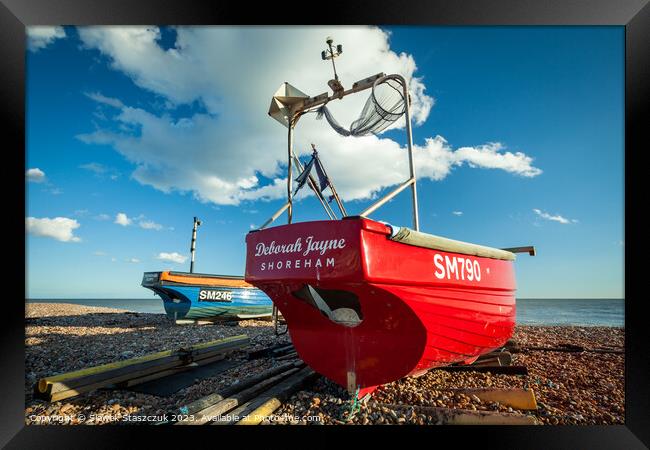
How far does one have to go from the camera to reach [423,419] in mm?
2680

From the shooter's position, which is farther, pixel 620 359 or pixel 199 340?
pixel 199 340

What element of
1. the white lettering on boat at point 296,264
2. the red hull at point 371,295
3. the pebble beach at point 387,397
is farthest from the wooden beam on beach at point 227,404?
the white lettering on boat at point 296,264

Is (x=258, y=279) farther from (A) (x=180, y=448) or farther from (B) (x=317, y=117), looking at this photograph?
(B) (x=317, y=117)

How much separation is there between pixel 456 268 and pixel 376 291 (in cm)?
111

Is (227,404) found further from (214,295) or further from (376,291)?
(214,295)

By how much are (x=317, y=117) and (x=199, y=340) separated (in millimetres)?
5067

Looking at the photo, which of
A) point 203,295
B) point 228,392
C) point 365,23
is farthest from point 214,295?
point 365,23

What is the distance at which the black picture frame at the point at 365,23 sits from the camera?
249 centimetres

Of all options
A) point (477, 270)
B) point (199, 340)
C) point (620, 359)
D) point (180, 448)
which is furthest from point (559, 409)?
point (199, 340)

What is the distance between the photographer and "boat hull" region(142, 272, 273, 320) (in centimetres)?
985

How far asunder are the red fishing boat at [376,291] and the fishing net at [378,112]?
0.07 meters

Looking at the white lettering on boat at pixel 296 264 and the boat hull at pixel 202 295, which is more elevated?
the white lettering on boat at pixel 296 264

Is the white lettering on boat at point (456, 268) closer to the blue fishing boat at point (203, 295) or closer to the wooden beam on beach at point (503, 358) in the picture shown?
the wooden beam on beach at point (503, 358)

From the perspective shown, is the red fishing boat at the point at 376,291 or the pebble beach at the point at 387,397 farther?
the pebble beach at the point at 387,397
